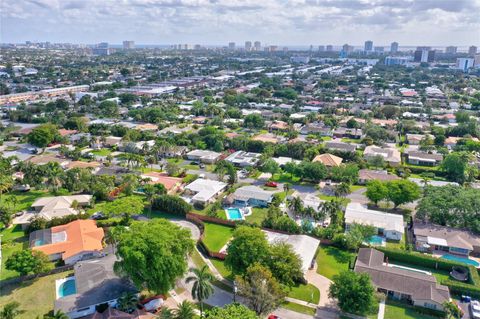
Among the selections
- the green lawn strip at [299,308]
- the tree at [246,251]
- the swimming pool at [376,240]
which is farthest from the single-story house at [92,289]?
the swimming pool at [376,240]

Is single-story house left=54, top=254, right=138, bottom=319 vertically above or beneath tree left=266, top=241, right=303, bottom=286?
beneath

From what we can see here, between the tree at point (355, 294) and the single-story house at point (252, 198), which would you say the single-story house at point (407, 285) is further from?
the single-story house at point (252, 198)

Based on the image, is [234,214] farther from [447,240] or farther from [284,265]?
[447,240]

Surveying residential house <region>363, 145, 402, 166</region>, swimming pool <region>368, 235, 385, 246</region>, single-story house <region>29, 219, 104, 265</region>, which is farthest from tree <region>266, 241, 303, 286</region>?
residential house <region>363, 145, 402, 166</region>

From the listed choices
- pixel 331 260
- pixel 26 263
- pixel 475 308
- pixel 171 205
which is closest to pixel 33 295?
pixel 26 263

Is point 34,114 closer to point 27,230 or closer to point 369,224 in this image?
point 27,230

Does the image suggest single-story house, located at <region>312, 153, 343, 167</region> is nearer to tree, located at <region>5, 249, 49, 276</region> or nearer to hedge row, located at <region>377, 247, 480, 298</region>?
hedge row, located at <region>377, 247, 480, 298</region>
